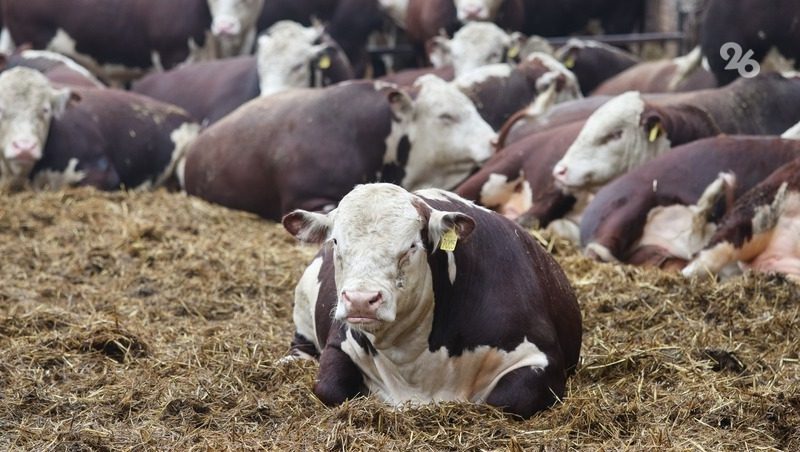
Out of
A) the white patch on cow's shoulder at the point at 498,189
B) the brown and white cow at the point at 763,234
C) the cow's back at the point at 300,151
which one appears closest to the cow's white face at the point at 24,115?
the cow's back at the point at 300,151

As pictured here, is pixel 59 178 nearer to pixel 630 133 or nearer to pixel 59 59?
pixel 59 59

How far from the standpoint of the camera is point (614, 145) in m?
9.78

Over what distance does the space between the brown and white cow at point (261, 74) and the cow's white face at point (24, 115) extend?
2087 millimetres

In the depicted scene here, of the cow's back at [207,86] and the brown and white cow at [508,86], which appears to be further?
the cow's back at [207,86]

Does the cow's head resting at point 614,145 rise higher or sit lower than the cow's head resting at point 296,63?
higher

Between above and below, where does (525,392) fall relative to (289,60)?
above

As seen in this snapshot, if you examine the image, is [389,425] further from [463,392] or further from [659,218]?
[659,218]

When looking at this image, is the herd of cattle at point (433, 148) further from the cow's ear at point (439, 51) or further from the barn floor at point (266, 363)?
the barn floor at point (266, 363)

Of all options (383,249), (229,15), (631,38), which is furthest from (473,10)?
(383,249)

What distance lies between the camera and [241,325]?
7277 mm

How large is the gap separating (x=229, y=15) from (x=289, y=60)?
2.37 m

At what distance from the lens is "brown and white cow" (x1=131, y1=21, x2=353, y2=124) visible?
1363cm

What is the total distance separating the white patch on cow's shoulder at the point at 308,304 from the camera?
637 cm

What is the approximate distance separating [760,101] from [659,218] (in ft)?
7.06
